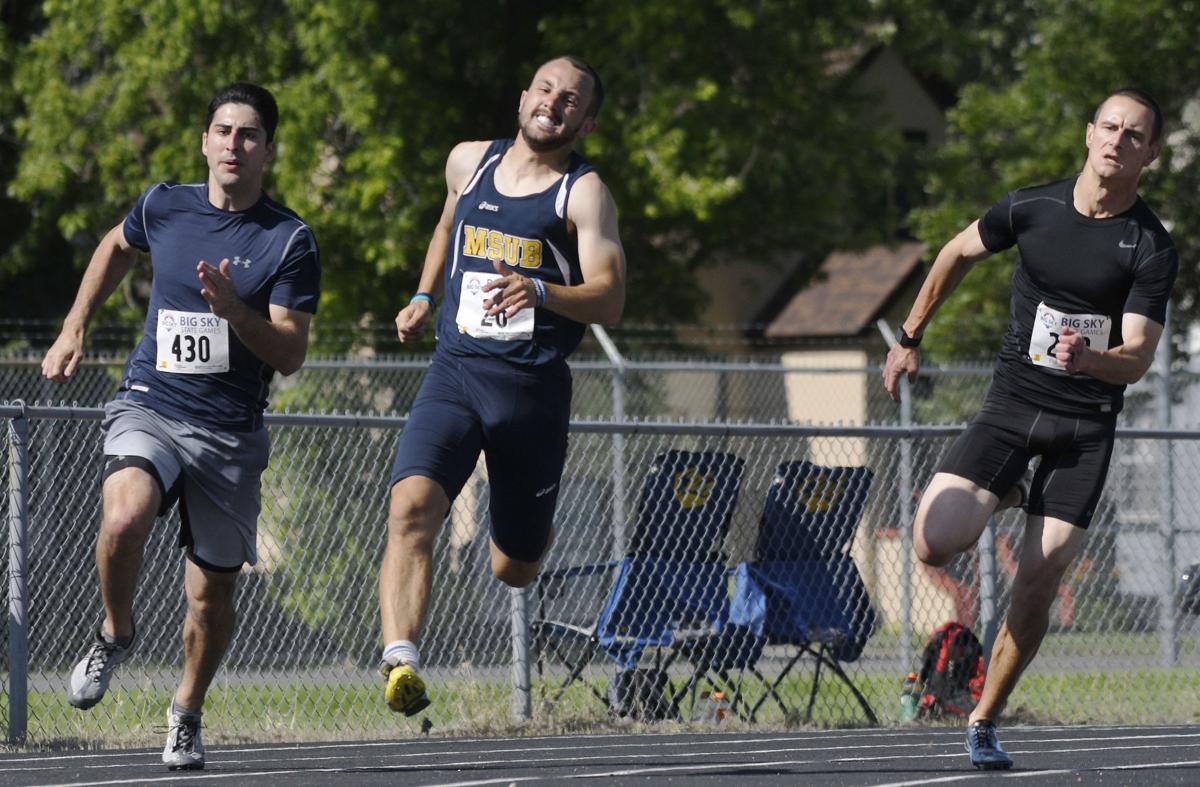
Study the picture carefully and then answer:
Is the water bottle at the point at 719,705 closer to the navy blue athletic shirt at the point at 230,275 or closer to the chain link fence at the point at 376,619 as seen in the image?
the chain link fence at the point at 376,619

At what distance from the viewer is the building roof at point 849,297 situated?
28688 mm

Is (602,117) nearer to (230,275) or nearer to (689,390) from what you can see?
(689,390)

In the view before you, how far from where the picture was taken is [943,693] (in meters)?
10.6

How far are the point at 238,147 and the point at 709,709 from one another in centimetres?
456

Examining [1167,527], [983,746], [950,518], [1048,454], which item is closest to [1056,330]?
[1048,454]

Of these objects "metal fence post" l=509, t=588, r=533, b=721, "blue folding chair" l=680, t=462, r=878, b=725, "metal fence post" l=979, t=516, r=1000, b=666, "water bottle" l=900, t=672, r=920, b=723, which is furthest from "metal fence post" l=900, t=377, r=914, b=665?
"metal fence post" l=509, t=588, r=533, b=721

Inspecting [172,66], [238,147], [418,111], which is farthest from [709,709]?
[172,66]

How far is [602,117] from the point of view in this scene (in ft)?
62.3

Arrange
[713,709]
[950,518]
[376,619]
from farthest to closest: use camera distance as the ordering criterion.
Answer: [376,619]
[713,709]
[950,518]

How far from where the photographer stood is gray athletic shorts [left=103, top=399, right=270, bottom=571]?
6.83 m

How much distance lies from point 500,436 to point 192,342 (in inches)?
43.9

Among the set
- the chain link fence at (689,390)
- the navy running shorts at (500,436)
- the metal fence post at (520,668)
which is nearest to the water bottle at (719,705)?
the metal fence post at (520,668)

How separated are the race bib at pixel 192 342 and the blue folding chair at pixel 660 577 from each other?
3.65m

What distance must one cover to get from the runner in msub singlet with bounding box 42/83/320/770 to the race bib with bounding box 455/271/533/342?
1.87ft
